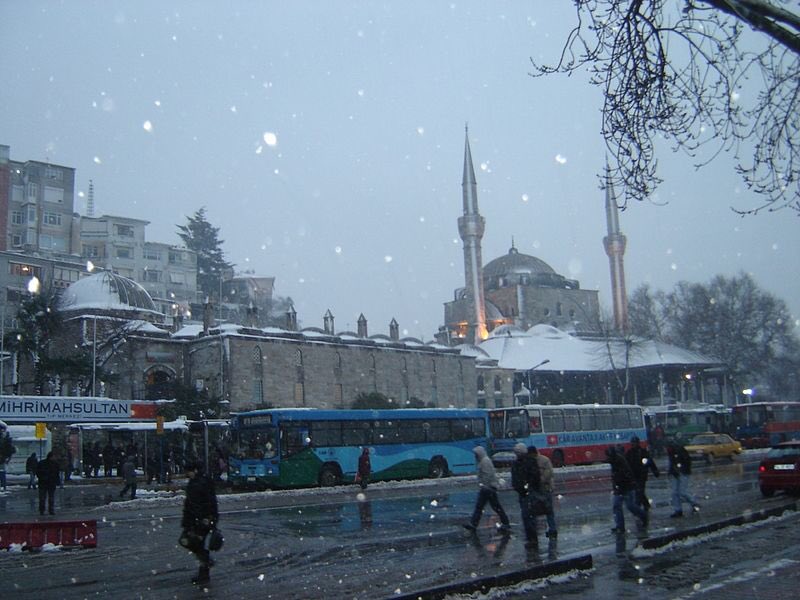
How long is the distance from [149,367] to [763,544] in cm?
4453

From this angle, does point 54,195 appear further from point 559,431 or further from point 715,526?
point 715,526

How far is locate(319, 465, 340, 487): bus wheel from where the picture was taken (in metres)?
24.8

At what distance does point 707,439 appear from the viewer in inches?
1378

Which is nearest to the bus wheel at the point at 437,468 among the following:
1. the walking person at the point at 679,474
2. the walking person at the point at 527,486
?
the walking person at the point at 679,474

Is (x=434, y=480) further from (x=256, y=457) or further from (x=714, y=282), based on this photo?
(x=714, y=282)

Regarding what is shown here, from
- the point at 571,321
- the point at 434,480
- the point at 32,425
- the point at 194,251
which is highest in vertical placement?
the point at 194,251

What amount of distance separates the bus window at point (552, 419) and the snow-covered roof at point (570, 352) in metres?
34.8

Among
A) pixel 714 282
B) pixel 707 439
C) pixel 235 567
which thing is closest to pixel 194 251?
pixel 714 282

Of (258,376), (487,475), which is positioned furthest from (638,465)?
(258,376)

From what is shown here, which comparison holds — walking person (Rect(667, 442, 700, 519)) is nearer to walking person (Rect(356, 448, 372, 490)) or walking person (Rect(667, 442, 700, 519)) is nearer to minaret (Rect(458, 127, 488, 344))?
walking person (Rect(356, 448, 372, 490))

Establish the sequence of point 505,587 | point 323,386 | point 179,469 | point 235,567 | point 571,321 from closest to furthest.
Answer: point 505,587 → point 235,567 → point 179,469 → point 323,386 → point 571,321

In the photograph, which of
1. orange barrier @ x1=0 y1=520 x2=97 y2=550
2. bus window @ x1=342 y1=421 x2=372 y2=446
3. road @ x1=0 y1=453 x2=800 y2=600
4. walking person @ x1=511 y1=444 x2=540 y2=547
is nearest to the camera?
road @ x1=0 y1=453 x2=800 y2=600

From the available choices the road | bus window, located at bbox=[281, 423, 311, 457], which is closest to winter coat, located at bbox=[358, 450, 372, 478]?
bus window, located at bbox=[281, 423, 311, 457]

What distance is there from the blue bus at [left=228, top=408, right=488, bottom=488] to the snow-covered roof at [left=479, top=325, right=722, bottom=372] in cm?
4094
